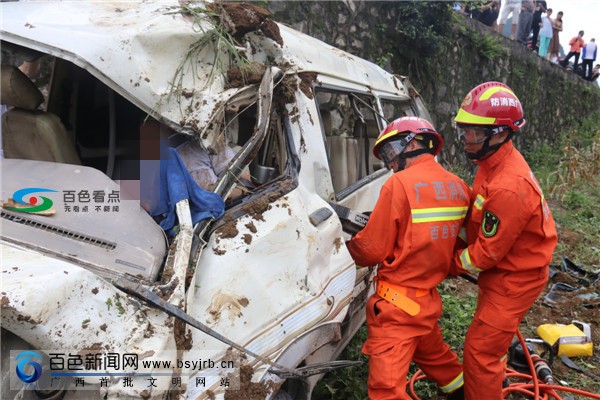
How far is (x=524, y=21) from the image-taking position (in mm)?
11922

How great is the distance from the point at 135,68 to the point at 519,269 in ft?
6.99

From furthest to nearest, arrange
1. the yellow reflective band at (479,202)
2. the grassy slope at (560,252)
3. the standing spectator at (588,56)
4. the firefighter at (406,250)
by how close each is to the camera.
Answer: the standing spectator at (588,56) → the grassy slope at (560,252) → the yellow reflective band at (479,202) → the firefighter at (406,250)

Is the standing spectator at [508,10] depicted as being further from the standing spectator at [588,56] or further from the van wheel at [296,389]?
the van wheel at [296,389]

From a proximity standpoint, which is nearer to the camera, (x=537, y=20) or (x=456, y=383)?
(x=456, y=383)

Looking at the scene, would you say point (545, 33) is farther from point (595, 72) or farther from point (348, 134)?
point (348, 134)

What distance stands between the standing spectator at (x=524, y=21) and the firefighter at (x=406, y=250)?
11084 mm

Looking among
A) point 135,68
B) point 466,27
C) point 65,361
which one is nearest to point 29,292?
point 65,361

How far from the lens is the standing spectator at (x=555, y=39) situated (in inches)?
512

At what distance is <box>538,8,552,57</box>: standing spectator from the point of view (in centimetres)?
1249

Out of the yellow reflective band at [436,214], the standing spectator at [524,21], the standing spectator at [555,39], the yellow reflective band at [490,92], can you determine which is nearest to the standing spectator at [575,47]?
the standing spectator at [555,39]

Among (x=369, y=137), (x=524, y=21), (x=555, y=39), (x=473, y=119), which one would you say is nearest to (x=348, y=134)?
(x=369, y=137)

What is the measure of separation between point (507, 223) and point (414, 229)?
0.47 metres

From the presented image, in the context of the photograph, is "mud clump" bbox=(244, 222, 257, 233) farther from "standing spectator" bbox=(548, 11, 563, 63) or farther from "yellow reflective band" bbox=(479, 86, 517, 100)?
"standing spectator" bbox=(548, 11, 563, 63)

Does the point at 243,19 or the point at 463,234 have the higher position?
the point at 243,19
